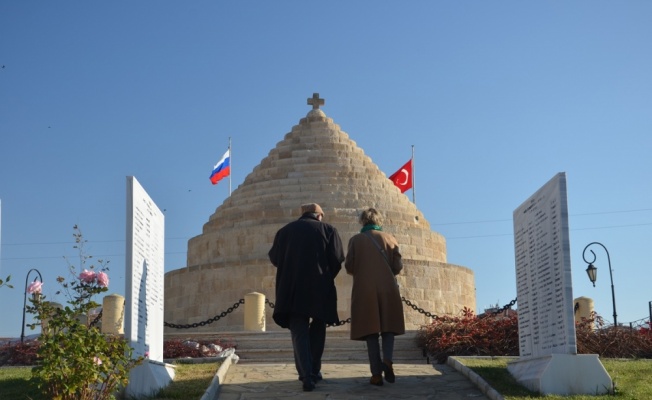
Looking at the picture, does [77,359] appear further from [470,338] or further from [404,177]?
[404,177]

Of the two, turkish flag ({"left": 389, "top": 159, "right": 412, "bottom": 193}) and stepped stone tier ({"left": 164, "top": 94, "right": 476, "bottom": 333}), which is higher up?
turkish flag ({"left": 389, "top": 159, "right": 412, "bottom": 193})

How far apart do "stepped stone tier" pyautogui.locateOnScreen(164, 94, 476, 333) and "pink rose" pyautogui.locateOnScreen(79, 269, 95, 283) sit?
12.7 m

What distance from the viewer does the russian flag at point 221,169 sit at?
2833 centimetres

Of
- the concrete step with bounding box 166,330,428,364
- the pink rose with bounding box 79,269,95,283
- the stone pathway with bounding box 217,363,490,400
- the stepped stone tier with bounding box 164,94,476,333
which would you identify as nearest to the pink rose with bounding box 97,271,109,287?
the pink rose with bounding box 79,269,95,283

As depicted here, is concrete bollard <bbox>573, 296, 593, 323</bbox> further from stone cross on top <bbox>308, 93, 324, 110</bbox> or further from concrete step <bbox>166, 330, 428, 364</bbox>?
stone cross on top <bbox>308, 93, 324, 110</bbox>

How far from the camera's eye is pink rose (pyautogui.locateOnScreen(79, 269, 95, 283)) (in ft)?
29.1

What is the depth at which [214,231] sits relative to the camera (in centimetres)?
2475

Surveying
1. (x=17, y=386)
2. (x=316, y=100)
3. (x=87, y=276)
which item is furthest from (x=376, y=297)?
(x=316, y=100)

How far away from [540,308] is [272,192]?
50.6 ft

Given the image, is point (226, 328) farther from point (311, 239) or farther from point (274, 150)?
point (311, 239)

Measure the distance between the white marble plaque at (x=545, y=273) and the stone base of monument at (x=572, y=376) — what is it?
0.39ft

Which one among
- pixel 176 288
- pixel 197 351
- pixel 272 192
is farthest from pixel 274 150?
pixel 197 351

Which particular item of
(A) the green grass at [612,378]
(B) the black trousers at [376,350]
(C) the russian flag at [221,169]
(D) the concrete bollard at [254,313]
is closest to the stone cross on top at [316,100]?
(C) the russian flag at [221,169]

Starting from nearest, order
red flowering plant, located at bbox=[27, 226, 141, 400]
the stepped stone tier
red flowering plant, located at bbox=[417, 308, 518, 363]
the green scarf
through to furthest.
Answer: red flowering plant, located at bbox=[27, 226, 141, 400] → the green scarf → red flowering plant, located at bbox=[417, 308, 518, 363] → the stepped stone tier
